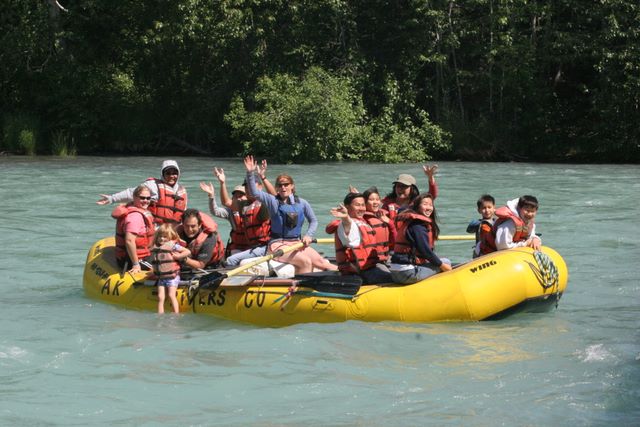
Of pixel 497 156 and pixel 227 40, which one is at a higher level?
pixel 227 40

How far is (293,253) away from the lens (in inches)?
334

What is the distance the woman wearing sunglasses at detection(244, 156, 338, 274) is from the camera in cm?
852

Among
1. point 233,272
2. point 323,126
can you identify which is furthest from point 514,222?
point 323,126

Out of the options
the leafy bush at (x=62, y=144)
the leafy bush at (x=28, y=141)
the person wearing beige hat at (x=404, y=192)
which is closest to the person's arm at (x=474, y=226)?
the person wearing beige hat at (x=404, y=192)

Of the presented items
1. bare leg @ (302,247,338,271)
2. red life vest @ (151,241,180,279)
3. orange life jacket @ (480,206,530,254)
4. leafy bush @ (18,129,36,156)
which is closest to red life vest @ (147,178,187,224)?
red life vest @ (151,241,180,279)

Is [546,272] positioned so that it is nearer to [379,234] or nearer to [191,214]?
[379,234]

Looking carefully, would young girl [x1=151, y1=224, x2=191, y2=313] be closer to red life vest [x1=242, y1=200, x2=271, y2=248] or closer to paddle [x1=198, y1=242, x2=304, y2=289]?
paddle [x1=198, y1=242, x2=304, y2=289]

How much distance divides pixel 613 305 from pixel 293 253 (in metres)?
2.75

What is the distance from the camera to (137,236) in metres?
8.83

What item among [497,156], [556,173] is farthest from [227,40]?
[556,173]

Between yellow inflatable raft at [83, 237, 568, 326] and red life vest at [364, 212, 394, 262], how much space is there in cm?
31

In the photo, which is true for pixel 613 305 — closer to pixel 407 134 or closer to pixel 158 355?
pixel 158 355

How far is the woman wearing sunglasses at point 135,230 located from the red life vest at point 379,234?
1865 millimetres

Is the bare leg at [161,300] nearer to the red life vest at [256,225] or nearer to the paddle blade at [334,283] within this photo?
the red life vest at [256,225]
